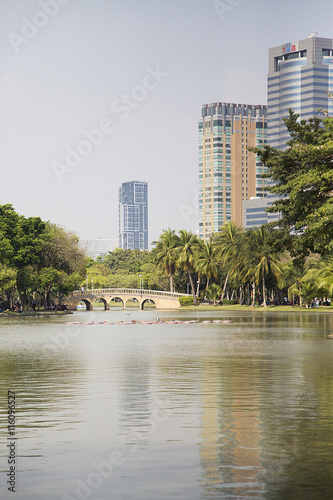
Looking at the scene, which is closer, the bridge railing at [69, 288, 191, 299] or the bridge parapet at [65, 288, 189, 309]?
the bridge parapet at [65, 288, 189, 309]

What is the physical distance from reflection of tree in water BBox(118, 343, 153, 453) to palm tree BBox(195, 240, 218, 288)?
10058 centimetres

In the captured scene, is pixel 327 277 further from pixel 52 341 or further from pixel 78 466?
pixel 78 466

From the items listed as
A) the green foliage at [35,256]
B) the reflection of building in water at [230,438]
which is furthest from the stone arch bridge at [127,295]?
the reflection of building in water at [230,438]

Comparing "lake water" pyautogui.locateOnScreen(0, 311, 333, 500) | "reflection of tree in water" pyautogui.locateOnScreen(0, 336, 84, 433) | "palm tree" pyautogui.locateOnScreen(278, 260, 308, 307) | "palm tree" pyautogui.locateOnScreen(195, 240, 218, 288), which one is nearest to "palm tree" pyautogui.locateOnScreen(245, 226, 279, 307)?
"palm tree" pyautogui.locateOnScreen(278, 260, 308, 307)

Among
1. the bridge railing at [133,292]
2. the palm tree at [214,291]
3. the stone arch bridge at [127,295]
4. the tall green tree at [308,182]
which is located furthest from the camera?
the bridge railing at [133,292]

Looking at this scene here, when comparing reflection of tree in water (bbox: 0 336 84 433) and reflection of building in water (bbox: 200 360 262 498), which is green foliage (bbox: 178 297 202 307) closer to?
reflection of tree in water (bbox: 0 336 84 433)

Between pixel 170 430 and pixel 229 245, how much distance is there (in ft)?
353

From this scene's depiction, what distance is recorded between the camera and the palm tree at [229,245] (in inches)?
4407

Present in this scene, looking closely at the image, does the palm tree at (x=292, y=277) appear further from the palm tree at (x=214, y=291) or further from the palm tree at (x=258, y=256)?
the palm tree at (x=214, y=291)

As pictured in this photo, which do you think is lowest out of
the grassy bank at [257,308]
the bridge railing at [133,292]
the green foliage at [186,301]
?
the grassy bank at [257,308]

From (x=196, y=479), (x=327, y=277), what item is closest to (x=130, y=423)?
(x=196, y=479)

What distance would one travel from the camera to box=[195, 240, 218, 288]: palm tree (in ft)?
412

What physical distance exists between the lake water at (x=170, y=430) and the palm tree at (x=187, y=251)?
338ft

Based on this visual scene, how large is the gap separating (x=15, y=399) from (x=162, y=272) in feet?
429
